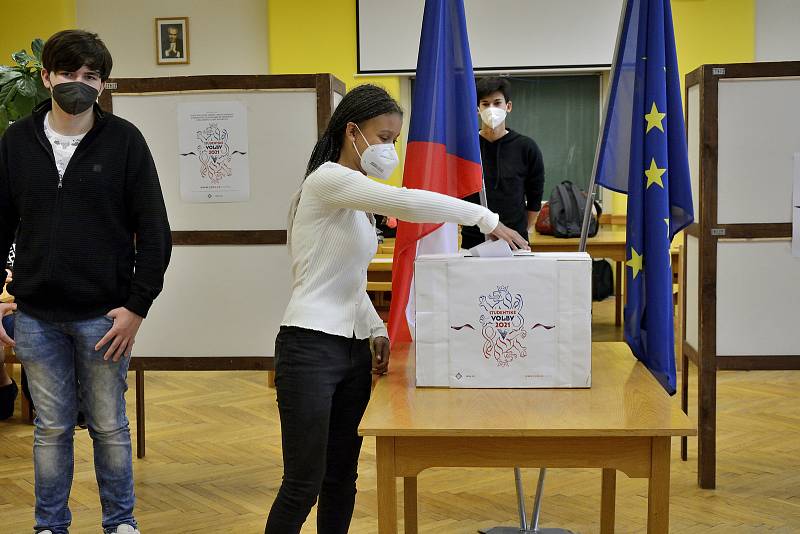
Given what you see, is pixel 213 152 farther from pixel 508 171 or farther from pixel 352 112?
pixel 508 171

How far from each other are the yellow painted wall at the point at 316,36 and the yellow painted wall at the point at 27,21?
183 cm

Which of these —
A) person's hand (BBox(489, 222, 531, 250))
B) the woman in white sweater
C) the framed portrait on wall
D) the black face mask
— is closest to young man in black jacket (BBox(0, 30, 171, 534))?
the black face mask

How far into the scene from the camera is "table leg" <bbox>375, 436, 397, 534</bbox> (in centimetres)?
184

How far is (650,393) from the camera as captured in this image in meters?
2.02

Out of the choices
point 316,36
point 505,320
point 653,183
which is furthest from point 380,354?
point 316,36

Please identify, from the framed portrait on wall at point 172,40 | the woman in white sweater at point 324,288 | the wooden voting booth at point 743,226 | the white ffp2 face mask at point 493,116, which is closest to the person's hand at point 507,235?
the woman in white sweater at point 324,288

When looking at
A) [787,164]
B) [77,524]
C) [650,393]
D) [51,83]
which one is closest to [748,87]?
[787,164]

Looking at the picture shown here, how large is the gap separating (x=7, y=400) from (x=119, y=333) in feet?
8.03

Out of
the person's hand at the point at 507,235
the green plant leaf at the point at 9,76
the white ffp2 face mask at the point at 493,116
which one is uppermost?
the green plant leaf at the point at 9,76

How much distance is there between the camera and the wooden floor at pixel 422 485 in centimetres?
316

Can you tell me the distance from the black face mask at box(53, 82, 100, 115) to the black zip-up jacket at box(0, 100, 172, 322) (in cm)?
8

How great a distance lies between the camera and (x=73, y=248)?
240cm

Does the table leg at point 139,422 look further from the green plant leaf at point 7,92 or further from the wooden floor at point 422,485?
the green plant leaf at point 7,92

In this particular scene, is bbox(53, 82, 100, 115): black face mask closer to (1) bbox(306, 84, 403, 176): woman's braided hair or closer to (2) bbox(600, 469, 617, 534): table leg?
(1) bbox(306, 84, 403, 176): woman's braided hair
